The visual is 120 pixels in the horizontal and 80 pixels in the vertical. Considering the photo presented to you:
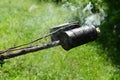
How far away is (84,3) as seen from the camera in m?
12.5

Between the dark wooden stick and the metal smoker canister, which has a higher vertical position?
the metal smoker canister

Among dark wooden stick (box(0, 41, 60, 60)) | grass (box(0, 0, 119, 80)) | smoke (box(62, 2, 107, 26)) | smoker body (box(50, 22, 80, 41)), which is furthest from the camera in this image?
smoke (box(62, 2, 107, 26))

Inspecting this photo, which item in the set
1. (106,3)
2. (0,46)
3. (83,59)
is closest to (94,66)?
(83,59)

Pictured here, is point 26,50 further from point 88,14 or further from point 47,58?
point 88,14

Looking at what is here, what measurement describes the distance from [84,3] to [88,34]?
8616 millimetres

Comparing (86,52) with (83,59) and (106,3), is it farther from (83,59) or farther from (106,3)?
(106,3)

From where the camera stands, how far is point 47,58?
8.99 metres

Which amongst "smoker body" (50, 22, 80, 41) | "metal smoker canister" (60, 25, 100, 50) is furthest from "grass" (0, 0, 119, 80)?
"metal smoker canister" (60, 25, 100, 50)

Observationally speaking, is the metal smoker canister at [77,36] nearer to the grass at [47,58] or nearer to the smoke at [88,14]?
the grass at [47,58]

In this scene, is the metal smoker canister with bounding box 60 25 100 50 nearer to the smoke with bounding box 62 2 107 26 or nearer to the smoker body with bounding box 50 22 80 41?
the smoker body with bounding box 50 22 80 41

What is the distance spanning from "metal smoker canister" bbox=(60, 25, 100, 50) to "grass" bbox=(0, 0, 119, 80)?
3491 mm

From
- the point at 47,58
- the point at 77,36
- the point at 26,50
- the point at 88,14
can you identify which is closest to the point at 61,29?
the point at 77,36

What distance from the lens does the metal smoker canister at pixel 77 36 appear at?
3.88 m

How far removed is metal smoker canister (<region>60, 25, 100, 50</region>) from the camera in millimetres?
3877
